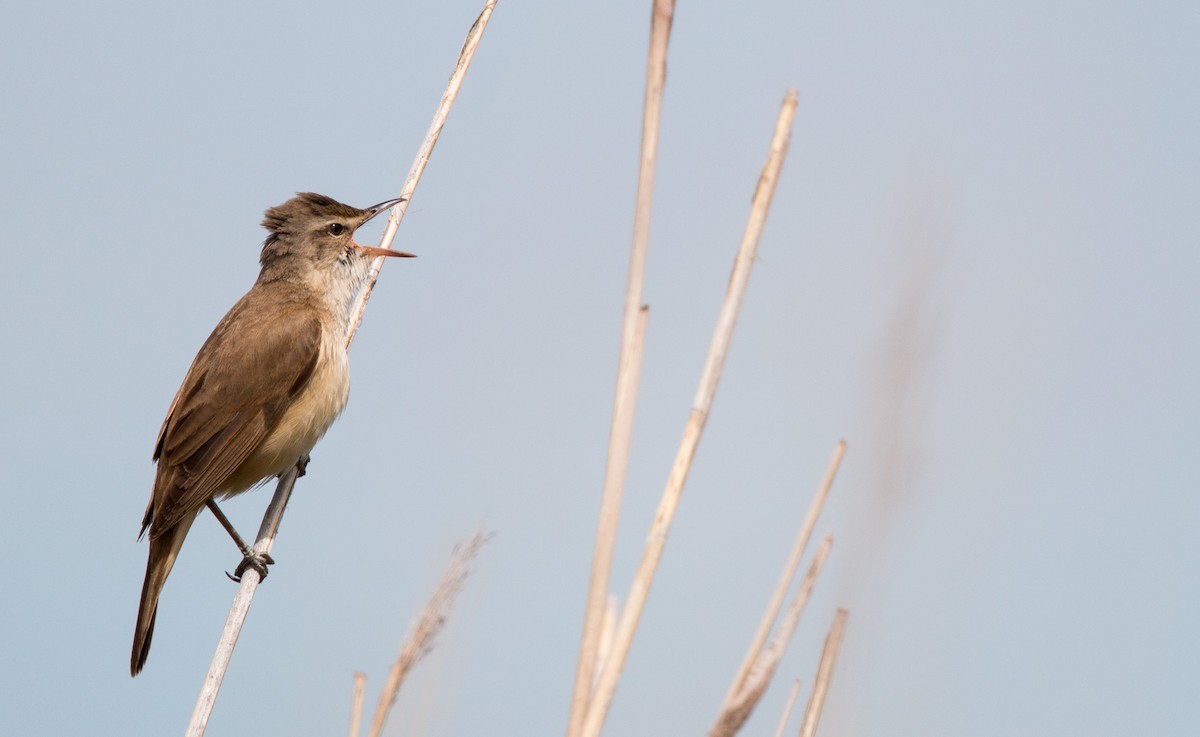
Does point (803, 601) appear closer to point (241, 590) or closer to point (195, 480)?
point (241, 590)

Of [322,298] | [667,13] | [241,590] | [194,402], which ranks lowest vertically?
[241,590]

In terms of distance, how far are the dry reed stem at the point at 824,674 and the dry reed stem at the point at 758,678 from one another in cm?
19

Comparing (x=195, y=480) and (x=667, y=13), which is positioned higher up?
(x=667, y=13)

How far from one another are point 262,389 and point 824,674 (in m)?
2.28

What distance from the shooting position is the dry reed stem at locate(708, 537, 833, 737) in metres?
2.22

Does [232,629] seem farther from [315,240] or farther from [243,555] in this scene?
[315,240]

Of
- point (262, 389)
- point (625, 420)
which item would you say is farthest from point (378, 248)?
point (625, 420)

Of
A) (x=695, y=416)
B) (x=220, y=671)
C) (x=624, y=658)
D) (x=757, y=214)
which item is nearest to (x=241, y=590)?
(x=220, y=671)

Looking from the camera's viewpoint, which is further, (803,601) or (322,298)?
(322,298)

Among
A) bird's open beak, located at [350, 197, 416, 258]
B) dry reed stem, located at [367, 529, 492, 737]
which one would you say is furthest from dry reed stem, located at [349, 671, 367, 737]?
bird's open beak, located at [350, 197, 416, 258]

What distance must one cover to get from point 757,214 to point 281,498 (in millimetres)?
1998

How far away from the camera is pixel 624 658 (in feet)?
7.18

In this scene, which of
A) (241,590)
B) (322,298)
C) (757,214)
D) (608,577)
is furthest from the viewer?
(322,298)

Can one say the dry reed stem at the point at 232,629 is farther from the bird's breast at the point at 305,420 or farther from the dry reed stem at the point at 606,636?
the dry reed stem at the point at 606,636
